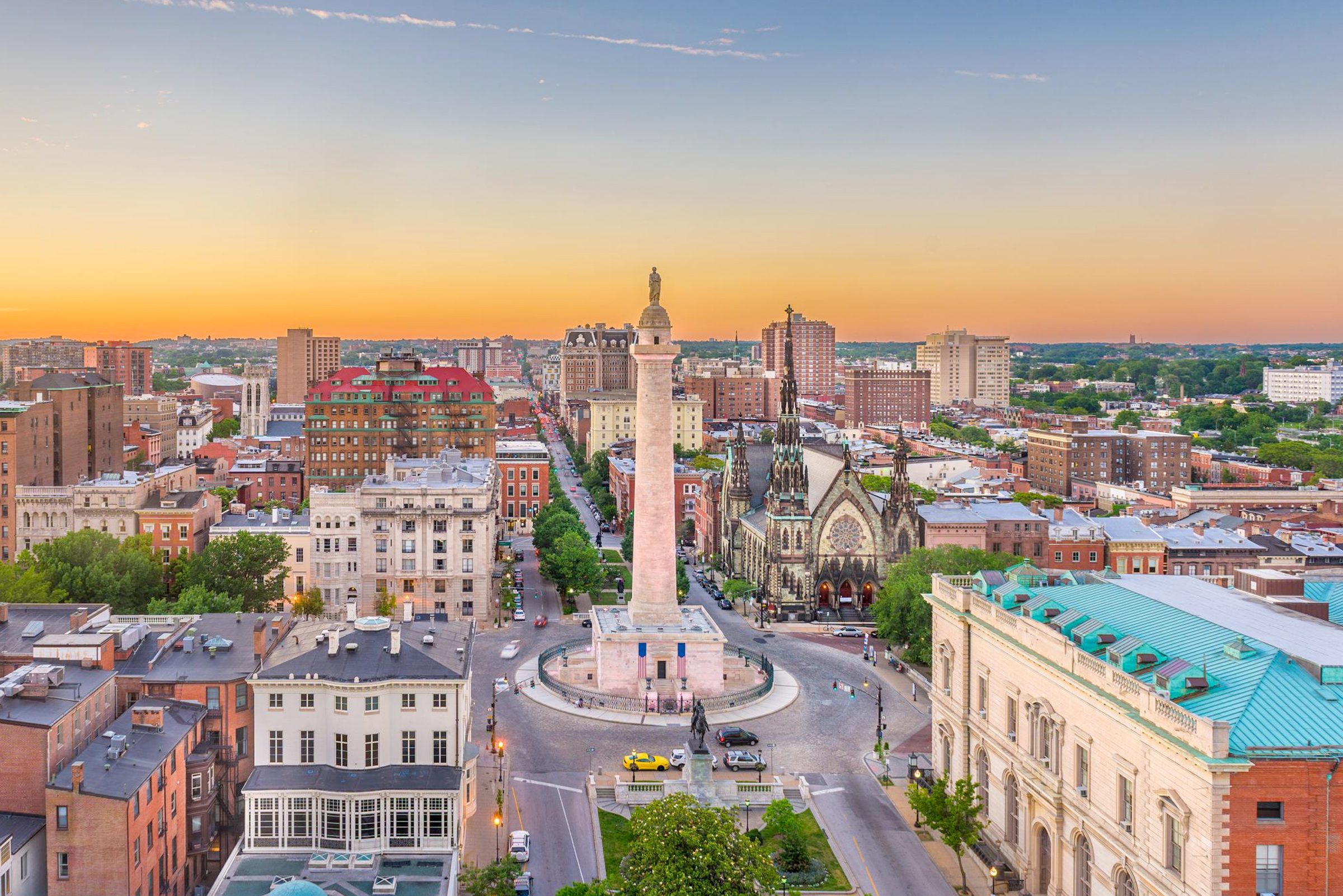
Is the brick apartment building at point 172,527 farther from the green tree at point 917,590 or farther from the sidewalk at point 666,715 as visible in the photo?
the green tree at point 917,590

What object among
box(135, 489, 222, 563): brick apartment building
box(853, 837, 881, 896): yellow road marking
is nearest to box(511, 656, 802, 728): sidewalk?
box(853, 837, 881, 896): yellow road marking

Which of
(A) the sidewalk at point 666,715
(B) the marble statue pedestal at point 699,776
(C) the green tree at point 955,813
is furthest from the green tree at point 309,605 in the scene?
(C) the green tree at point 955,813

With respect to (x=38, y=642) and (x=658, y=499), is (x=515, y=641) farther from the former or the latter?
(x=38, y=642)

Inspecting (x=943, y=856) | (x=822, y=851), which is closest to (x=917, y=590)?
(x=943, y=856)

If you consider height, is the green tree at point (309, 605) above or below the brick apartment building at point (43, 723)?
below

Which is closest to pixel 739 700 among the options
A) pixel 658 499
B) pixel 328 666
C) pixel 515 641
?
pixel 658 499

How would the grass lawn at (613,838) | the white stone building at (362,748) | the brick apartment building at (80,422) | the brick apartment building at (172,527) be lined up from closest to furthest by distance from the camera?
the white stone building at (362,748), the grass lawn at (613,838), the brick apartment building at (172,527), the brick apartment building at (80,422)

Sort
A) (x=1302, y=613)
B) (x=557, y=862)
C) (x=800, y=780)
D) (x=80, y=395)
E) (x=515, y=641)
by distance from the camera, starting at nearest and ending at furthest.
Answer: (x=1302, y=613) → (x=557, y=862) → (x=800, y=780) → (x=515, y=641) → (x=80, y=395)
